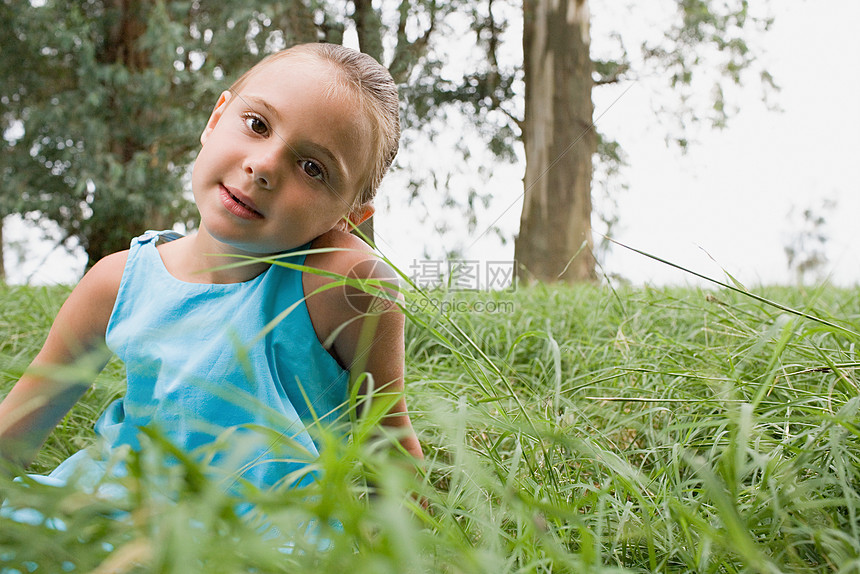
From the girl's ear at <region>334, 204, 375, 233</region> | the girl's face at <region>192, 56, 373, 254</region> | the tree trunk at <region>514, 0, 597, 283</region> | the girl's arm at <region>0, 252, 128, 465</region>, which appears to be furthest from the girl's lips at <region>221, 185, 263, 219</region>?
the tree trunk at <region>514, 0, 597, 283</region>

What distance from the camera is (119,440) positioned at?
0.91 meters

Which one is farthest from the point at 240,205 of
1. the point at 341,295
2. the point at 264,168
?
the point at 341,295

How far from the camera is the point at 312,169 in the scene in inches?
31.4

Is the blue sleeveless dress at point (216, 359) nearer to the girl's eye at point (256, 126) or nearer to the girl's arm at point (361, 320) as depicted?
the girl's arm at point (361, 320)

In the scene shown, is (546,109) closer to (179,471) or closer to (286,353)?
(286,353)

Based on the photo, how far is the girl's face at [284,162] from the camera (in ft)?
2.57

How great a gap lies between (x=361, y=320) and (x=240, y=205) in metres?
0.22

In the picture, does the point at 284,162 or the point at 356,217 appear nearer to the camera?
the point at 284,162

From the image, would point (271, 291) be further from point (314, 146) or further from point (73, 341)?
point (73, 341)

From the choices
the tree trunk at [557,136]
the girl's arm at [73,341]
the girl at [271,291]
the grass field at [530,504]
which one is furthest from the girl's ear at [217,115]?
the tree trunk at [557,136]

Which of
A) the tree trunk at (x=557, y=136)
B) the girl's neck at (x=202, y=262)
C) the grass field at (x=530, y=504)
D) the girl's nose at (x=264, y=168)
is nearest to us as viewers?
the grass field at (x=530, y=504)

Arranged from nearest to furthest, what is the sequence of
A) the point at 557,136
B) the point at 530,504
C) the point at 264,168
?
the point at 530,504
the point at 264,168
the point at 557,136

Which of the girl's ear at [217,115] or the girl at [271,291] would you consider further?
the girl's ear at [217,115]

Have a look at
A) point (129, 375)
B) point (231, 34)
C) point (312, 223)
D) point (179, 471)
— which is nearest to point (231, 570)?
point (179, 471)
